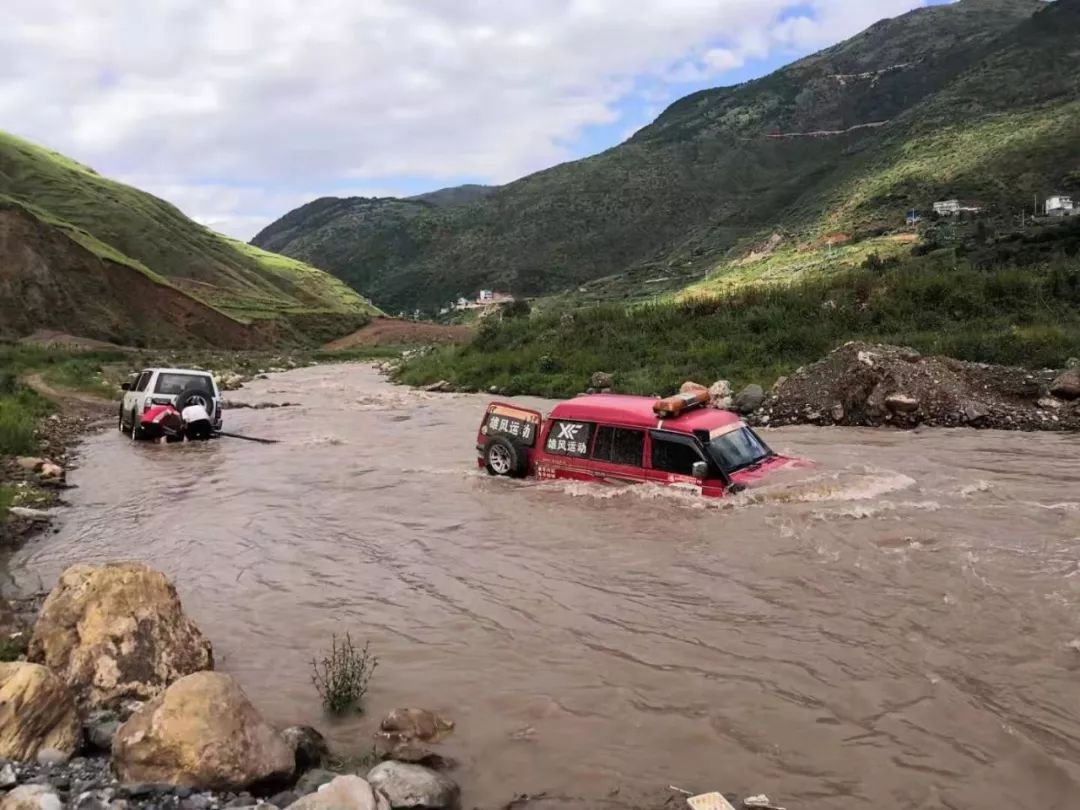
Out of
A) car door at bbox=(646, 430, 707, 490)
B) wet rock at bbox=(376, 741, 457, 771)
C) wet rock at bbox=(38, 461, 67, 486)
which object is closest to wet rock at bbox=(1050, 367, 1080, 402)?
car door at bbox=(646, 430, 707, 490)

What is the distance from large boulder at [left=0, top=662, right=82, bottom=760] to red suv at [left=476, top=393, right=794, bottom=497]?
6959 mm

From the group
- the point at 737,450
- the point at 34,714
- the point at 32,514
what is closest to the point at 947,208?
the point at 737,450

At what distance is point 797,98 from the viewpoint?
169m

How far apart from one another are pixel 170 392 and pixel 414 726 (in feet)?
51.9

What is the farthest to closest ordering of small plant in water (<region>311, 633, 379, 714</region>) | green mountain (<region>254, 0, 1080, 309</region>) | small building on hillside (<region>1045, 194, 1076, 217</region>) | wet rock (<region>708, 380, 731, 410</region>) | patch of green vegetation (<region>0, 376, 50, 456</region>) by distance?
1. green mountain (<region>254, 0, 1080, 309</region>)
2. small building on hillside (<region>1045, 194, 1076, 217</region>)
3. wet rock (<region>708, 380, 731, 410</region>)
4. patch of green vegetation (<region>0, 376, 50, 456</region>)
5. small plant in water (<region>311, 633, 379, 714</region>)

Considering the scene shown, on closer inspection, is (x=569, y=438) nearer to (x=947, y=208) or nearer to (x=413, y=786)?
(x=413, y=786)

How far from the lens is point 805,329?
2294 centimetres

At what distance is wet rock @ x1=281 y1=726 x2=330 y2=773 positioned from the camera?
181 inches

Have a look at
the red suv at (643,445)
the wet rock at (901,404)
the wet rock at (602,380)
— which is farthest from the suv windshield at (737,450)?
the wet rock at (602,380)

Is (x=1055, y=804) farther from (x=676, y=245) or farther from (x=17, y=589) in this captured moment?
(x=676, y=245)

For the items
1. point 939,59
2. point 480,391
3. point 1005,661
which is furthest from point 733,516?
point 939,59

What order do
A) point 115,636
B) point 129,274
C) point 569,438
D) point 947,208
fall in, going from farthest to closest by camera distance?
point 129,274, point 947,208, point 569,438, point 115,636

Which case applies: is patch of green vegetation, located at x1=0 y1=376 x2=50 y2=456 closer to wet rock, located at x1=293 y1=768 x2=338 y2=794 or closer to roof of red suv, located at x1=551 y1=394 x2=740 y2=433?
roof of red suv, located at x1=551 y1=394 x2=740 y2=433

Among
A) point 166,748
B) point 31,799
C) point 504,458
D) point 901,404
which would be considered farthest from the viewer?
point 901,404
